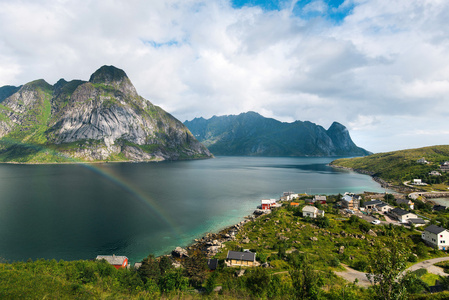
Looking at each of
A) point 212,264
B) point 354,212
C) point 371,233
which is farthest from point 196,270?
point 354,212

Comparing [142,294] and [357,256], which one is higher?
[142,294]

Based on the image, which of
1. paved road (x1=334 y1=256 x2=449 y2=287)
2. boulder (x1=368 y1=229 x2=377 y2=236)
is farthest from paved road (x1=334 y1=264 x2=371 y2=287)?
boulder (x1=368 y1=229 x2=377 y2=236)

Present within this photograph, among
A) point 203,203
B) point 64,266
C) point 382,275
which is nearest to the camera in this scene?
point 382,275

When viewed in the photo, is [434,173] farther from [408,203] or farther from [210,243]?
[210,243]

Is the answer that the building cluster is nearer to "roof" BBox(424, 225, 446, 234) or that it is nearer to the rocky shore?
"roof" BBox(424, 225, 446, 234)

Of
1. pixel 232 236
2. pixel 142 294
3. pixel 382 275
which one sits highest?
pixel 382 275

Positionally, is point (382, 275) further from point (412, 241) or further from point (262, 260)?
point (412, 241)

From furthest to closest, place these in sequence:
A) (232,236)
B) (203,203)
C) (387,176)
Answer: (387,176), (203,203), (232,236)

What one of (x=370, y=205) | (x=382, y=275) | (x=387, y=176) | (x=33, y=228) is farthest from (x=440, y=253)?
(x=387, y=176)

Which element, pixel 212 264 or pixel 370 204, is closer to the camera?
pixel 212 264
